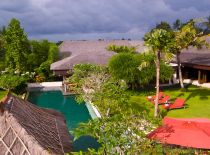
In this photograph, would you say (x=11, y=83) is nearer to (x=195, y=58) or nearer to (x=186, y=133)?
(x=195, y=58)

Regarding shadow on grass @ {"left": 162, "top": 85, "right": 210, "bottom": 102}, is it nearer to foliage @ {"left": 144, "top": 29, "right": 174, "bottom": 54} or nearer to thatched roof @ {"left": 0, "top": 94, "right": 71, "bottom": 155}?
foliage @ {"left": 144, "top": 29, "right": 174, "bottom": 54}

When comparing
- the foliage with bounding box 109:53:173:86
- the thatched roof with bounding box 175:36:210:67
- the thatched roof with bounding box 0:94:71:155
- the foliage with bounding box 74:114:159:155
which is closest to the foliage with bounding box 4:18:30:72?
the foliage with bounding box 109:53:173:86

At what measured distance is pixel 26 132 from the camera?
9.68 m

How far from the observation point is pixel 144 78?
29969 millimetres

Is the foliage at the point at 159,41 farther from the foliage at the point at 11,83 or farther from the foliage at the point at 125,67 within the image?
the foliage at the point at 11,83

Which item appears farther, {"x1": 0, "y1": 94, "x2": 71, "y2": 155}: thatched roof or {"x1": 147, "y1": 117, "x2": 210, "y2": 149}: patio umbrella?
{"x1": 147, "y1": 117, "x2": 210, "y2": 149}: patio umbrella

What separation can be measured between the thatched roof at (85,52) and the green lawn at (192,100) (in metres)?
5.86

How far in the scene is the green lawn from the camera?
22609 millimetres

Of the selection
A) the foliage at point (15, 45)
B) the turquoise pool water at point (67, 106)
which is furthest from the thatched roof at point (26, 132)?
the foliage at point (15, 45)

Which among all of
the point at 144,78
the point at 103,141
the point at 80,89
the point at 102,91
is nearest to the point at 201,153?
the point at 103,141

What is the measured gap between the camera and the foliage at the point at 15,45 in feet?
122

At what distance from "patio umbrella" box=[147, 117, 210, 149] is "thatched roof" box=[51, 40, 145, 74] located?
1932cm

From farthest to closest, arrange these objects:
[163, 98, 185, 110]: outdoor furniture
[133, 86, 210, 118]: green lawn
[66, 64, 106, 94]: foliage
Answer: [66, 64, 106, 94]: foliage
[163, 98, 185, 110]: outdoor furniture
[133, 86, 210, 118]: green lawn

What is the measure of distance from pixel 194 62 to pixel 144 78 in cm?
633
